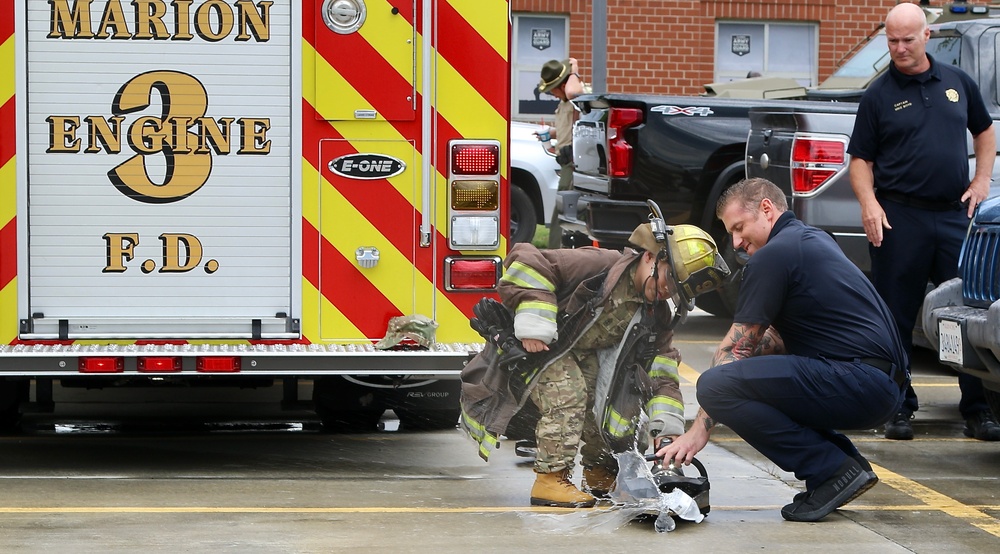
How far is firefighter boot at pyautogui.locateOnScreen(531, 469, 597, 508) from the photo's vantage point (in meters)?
5.58

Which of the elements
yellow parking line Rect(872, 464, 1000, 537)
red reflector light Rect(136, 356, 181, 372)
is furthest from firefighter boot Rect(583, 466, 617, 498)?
red reflector light Rect(136, 356, 181, 372)

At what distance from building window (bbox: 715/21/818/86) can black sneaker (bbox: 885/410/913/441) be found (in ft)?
39.2

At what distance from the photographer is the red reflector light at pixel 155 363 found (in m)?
5.91

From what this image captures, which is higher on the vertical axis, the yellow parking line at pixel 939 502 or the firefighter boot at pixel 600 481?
the firefighter boot at pixel 600 481

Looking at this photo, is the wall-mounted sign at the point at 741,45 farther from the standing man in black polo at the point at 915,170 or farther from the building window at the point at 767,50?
the standing man in black polo at the point at 915,170

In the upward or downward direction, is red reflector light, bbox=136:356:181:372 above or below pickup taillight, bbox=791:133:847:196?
below

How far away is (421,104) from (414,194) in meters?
0.38

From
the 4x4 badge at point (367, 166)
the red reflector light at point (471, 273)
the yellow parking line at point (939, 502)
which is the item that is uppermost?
the 4x4 badge at point (367, 166)

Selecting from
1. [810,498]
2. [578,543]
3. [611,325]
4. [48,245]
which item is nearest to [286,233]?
[48,245]

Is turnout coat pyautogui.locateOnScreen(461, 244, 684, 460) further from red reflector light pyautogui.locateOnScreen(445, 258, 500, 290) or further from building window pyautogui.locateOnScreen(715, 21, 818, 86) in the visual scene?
building window pyautogui.locateOnScreen(715, 21, 818, 86)

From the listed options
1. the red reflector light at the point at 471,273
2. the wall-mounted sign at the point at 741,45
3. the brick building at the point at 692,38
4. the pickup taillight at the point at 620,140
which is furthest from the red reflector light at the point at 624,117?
the wall-mounted sign at the point at 741,45

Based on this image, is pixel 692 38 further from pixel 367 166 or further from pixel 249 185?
pixel 249 185

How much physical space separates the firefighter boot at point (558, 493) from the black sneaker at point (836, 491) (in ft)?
2.53

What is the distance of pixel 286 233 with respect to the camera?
623 centimetres
